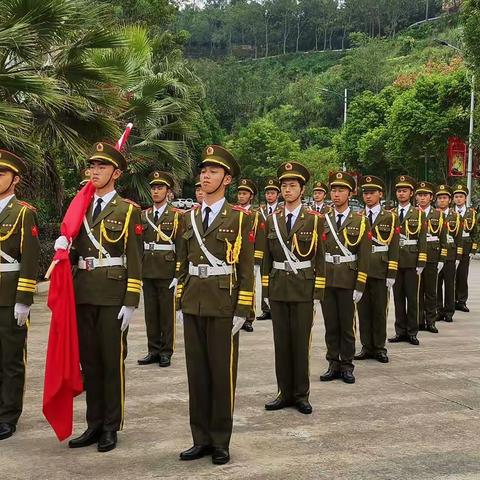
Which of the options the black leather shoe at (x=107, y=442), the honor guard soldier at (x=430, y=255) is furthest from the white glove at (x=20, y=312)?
the honor guard soldier at (x=430, y=255)

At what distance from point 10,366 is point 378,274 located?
409 centimetres

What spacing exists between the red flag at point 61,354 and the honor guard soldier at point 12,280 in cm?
44

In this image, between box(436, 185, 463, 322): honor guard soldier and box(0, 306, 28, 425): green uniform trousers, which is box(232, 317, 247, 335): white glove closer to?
box(0, 306, 28, 425): green uniform trousers

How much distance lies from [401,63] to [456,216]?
65.2 m

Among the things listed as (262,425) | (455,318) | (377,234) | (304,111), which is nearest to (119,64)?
(377,234)

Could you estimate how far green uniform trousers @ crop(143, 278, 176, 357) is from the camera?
7148 mm

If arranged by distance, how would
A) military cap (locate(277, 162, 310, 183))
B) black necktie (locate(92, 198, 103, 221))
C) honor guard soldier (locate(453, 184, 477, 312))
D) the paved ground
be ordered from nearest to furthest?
1. the paved ground
2. black necktie (locate(92, 198, 103, 221))
3. military cap (locate(277, 162, 310, 183))
4. honor guard soldier (locate(453, 184, 477, 312))

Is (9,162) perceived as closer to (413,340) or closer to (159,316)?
(159,316)

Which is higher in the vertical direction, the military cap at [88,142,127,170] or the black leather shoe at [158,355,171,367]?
the military cap at [88,142,127,170]

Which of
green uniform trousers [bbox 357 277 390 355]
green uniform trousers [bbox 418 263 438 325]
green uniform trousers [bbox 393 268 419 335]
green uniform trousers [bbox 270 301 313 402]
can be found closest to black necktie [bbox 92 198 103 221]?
green uniform trousers [bbox 270 301 313 402]

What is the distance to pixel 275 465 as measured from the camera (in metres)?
4.32

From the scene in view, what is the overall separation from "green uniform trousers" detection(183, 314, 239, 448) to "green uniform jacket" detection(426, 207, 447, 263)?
551 centimetres

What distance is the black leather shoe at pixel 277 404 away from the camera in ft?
18.1

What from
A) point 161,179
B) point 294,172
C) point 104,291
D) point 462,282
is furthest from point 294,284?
point 462,282
